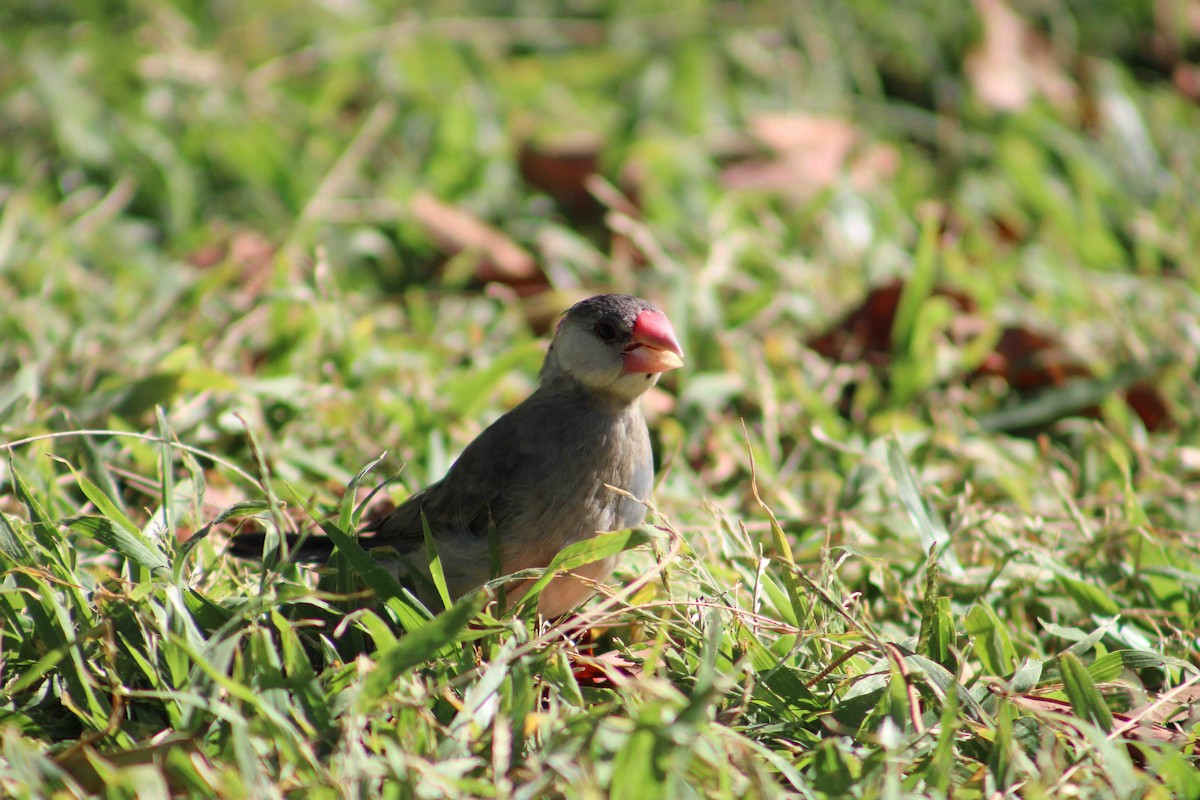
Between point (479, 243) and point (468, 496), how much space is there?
5.91 ft

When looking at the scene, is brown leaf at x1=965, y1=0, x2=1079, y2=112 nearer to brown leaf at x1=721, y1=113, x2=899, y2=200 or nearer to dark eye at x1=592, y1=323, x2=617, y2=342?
brown leaf at x1=721, y1=113, x2=899, y2=200

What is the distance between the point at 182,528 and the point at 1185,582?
2.26 metres

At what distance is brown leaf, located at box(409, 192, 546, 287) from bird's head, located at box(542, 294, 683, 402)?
135cm

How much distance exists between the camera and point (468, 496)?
241 centimetres

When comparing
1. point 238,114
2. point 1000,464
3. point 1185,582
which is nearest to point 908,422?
point 1000,464

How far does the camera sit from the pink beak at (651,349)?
2.52m

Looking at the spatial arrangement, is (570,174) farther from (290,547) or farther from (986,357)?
(290,547)

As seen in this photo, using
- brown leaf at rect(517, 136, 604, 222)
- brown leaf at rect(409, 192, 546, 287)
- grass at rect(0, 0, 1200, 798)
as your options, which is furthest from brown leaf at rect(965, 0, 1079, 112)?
brown leaf at rect(409, 192, 546, 287)

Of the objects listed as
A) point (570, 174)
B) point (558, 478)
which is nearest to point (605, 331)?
point (558, 478)

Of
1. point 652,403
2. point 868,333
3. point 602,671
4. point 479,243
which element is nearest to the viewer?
point 602,671

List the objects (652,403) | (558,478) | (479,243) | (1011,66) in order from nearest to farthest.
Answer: (558,478) < (652,403) < (479,243) < (1011,66)

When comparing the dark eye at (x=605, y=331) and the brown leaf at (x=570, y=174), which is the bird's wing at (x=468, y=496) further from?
the brown leaf at (x=570, y=174)

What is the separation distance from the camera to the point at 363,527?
278 cm

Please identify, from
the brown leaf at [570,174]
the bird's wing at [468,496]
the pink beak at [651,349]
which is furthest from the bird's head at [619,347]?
the brown leaf at [570,174]
